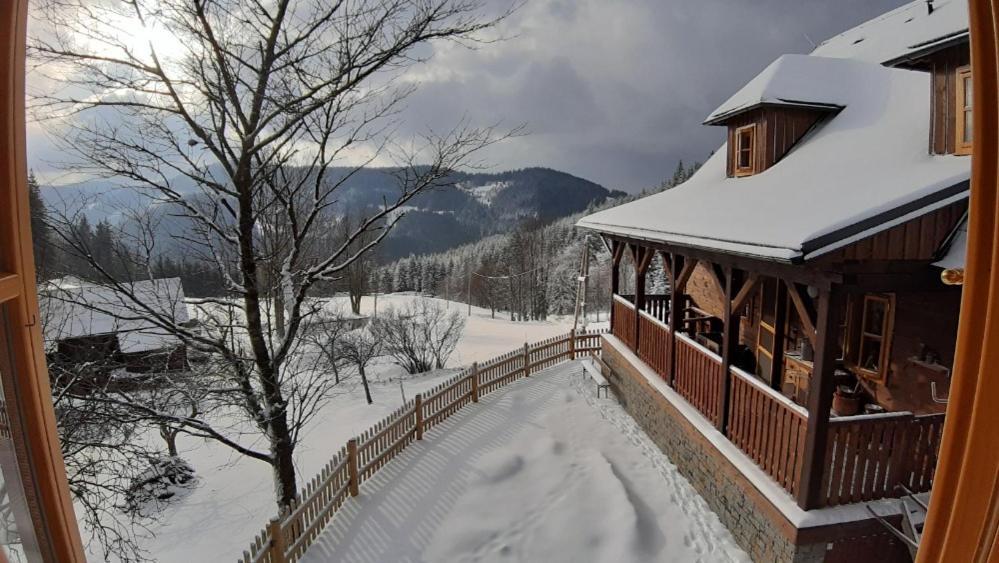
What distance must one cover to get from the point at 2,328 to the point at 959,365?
110 inches

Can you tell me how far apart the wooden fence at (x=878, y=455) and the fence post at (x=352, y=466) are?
6.63 meters

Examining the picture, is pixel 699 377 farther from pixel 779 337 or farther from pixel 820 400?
pixel 820 400

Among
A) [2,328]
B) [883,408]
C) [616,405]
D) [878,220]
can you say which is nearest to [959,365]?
[2,328]

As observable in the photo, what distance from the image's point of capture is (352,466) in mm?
7664

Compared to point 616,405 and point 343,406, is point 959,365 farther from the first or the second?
point 343,406

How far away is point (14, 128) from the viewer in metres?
1.35

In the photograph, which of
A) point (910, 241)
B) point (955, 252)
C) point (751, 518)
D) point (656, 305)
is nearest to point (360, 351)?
point (656, 305)

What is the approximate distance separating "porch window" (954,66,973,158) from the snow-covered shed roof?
0.18 m

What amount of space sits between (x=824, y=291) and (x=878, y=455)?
2.09 m

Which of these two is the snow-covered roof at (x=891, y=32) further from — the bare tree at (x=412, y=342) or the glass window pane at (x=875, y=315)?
the bare tree at (x=412, y=342)

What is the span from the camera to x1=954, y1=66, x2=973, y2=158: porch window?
4.87 m

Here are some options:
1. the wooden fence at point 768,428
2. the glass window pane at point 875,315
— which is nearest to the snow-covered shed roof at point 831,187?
the wooden fence at point 768,428

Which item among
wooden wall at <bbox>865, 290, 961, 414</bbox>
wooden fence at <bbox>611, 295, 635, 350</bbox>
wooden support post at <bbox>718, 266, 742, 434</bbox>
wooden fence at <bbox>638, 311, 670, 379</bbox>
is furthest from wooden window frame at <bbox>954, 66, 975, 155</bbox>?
wooden fence at <bbox>611, 295, 635, 350</bbox>

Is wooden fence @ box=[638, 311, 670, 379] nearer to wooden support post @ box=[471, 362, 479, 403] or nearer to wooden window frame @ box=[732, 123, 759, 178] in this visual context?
wooden window frame @ box=[732, 123, 759, 178]
